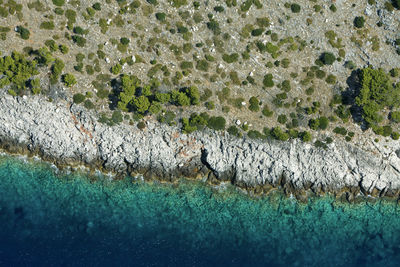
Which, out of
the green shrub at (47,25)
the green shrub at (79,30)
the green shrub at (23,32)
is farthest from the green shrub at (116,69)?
the green shrub at (23,32)

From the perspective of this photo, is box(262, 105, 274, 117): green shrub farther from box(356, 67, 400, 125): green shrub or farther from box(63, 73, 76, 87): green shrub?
box(63, 73, 76, 87): green shrub

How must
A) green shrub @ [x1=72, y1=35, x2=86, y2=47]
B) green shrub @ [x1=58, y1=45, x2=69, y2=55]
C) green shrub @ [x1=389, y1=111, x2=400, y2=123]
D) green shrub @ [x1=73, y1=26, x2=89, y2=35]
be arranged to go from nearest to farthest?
1. green shrub @ [x1=58, y1=45, x2=69, y2=55]
2. green shrub @ [x1=73, y1=26, x2=89, y2=35]
3. green shrub @ [x1=72, y1=35, x2=86, y2=47]
4. green shrub @ [x1=389, y1=111, x2=400, y2=123]

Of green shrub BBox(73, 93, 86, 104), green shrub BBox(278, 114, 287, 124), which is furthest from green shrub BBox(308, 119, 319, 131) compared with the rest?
green shrub BBox(73, 93, 86, 104)

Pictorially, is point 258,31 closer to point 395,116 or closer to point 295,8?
point 295,8

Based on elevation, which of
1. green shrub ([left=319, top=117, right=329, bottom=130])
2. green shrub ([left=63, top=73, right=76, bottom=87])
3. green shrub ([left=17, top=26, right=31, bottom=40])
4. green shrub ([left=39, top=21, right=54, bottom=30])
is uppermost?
green shrub ([left=39, top=21, right=54, bottom=30])

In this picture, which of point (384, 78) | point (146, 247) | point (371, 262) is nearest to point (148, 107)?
point (146, 247)

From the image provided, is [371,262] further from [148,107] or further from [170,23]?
[170,23]
